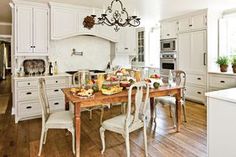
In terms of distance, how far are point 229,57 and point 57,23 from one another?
4.43 meters

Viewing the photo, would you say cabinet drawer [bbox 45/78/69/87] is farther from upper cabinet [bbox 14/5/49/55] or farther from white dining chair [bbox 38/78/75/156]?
white dining chair [bbox 38/78/75/156]

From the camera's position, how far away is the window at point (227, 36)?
496 cm

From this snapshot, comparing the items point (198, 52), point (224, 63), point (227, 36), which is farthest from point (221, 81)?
point (227, 36)

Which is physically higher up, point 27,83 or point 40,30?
point 40,30

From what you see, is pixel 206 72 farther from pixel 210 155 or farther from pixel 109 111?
pixel 210 155

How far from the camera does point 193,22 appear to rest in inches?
204

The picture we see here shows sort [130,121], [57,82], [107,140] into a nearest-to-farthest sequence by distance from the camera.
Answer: [130,121] → [107,140] → [57,82]

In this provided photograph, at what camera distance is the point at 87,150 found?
8.70 ft

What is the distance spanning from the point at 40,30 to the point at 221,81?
174 inches

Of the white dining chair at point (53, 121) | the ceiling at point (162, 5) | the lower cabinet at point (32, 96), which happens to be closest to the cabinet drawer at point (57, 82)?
the lower cabinet at point (32, 96)

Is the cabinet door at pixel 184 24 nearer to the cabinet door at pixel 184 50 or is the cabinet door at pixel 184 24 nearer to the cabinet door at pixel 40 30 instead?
the cabinet door at pixel 184 50

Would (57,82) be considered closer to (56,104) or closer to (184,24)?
(56,104)

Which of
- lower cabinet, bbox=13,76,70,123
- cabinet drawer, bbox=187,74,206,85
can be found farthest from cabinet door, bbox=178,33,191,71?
lower cabinet, bbox=13,76,70,123

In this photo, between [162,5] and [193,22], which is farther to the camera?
[193,22]
